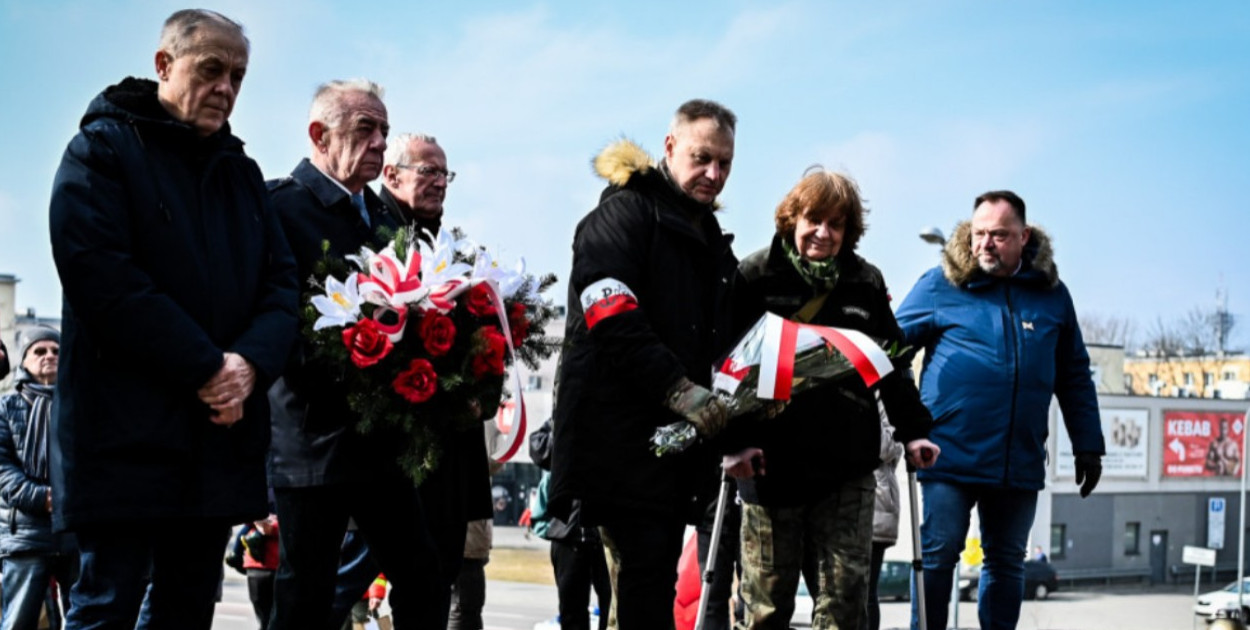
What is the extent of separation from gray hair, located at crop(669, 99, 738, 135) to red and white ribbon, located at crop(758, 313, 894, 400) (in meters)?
0.76

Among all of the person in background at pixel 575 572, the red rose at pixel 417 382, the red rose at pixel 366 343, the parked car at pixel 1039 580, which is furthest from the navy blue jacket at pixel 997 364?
the parked car at pixel 1039 580

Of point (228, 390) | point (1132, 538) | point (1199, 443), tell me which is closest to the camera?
point (228, 390)

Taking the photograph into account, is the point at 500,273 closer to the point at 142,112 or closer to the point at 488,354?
the point at 488,354

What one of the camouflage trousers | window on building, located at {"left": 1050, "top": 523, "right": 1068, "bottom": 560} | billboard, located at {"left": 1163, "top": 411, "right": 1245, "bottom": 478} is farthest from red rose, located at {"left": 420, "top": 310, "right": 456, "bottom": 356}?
billboard, located at {"left": 1163, "top": 411, "right": 1245, "bottom": 478}

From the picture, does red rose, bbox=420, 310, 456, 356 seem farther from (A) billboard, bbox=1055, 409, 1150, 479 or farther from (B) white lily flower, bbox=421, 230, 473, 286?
(A) billboard, bbox=1055, 409, 1150, 479

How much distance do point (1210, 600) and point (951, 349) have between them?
42631 mm

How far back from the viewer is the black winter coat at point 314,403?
15.4ft

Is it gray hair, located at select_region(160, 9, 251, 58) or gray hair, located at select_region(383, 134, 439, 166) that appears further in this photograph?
gray hair, located at select_region(383, 134, 439, 166)

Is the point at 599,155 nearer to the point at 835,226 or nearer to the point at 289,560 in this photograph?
the point at 835,226

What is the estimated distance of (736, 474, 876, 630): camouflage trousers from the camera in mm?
5473

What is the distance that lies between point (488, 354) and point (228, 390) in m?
1.05

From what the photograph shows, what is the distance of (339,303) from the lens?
15.0 ft

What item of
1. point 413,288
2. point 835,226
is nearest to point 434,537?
point 413,288

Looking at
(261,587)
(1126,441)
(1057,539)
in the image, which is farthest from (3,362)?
(1126,441)
